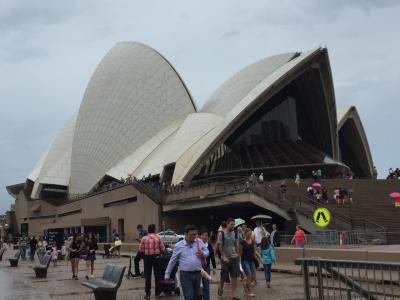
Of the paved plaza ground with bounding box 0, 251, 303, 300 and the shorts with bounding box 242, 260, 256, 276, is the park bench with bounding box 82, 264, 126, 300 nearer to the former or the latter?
the paved plaza ground with bounding box 0, 251, 303, 300

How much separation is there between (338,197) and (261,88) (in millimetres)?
16034

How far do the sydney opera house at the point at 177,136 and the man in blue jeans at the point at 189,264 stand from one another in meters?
24.1

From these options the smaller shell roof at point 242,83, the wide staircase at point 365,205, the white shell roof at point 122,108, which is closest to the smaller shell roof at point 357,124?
the smaller shell roof at point 242,83

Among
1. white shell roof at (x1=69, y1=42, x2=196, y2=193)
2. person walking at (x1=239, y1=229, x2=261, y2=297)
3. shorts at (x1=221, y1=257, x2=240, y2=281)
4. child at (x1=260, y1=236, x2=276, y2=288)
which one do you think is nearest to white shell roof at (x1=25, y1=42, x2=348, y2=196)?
white shell roof at (x1=69, y1=42, x2=196, y2=193)

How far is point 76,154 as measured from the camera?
58.3 meters

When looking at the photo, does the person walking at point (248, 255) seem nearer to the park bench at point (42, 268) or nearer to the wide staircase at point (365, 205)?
the park bench at point (42, 268)

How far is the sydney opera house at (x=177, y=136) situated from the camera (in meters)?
40.8

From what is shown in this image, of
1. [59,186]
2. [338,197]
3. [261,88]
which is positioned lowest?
Result: [338,197]

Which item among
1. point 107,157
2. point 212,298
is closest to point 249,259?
point 212,298

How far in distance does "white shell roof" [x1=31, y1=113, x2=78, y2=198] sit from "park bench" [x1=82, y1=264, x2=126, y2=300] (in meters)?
55.5

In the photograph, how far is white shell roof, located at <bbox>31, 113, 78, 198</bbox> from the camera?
209 feet

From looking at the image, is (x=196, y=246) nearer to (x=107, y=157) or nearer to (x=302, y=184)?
(x=302, y=184)

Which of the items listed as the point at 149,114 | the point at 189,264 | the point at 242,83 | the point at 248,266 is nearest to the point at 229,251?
the point at 248,266

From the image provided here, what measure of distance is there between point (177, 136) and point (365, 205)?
21693mm
